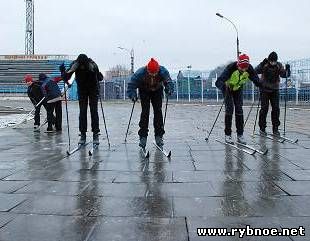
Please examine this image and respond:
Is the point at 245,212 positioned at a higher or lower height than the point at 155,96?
lower

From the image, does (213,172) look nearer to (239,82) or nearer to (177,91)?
(239,82)

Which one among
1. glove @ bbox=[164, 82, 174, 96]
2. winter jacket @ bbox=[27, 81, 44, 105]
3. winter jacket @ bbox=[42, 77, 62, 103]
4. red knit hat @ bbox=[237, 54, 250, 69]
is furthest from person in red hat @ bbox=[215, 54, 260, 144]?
winter jacket @ bbox=[27, 81, 44, 105]

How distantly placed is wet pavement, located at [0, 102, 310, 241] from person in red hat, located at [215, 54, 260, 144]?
1091 millimetres

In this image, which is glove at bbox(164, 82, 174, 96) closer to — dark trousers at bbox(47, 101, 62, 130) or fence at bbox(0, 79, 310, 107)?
dark trousers at bbox(47, 101, 62, 130)

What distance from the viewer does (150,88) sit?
8609 mm

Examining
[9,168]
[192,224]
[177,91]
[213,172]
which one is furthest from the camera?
[177,91]

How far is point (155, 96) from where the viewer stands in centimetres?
878

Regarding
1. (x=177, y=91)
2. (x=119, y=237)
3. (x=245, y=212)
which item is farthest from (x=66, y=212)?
(x=177, y=91)

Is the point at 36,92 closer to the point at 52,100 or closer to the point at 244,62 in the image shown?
the point at 52,100

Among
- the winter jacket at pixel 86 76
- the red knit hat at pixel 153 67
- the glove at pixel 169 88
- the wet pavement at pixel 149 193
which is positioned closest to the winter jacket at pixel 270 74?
the wet pavement at pixel 149 193

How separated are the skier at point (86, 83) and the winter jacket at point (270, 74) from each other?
4046 mm

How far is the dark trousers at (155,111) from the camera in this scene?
8.62 m

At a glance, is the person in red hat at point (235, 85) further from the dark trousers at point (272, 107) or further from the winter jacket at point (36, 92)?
the winter jacket at point (36, 92)

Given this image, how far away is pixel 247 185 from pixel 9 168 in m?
3.32
